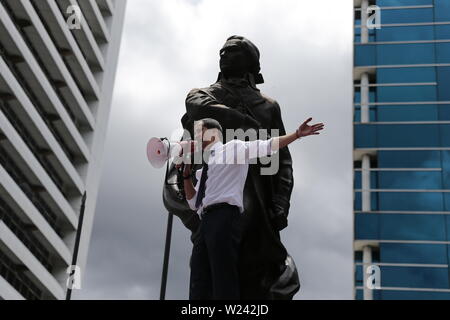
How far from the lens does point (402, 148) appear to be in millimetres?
50062

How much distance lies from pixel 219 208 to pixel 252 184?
3.28 ft

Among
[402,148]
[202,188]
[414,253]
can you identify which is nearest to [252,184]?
[202,188]

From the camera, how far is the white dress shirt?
6.13m

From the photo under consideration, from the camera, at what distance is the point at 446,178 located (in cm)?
4838

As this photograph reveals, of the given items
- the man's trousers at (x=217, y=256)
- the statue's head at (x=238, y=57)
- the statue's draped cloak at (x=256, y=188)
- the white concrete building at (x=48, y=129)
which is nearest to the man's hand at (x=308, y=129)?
the man's trousers at (x=217, y=256)

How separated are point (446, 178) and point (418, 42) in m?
10.4

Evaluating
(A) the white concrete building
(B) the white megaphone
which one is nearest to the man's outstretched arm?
(B) the white megaphone

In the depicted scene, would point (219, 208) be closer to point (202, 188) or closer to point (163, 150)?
point (202, 188)

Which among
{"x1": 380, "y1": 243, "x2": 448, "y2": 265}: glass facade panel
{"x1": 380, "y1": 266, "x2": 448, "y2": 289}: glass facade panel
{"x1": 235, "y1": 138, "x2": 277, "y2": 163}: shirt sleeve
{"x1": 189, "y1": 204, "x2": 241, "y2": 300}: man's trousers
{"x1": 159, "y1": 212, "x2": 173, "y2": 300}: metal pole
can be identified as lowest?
{"x1": 189, "y1": 204, "x2": 241, "y2": 300}: man's trousers

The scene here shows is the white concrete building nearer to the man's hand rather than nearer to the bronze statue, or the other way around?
the bronze statue

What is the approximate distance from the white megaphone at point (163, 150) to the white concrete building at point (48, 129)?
44940 mm

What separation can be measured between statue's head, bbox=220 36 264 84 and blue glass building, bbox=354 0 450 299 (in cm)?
3799

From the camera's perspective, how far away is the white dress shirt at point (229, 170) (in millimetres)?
6129
